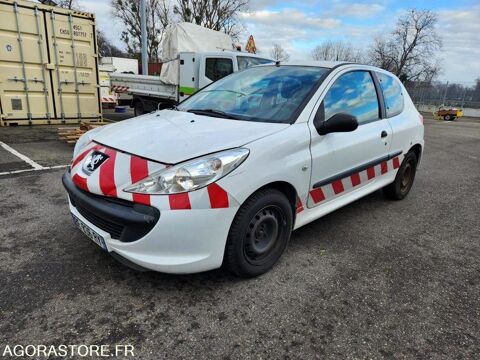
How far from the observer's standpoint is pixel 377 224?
3.82m

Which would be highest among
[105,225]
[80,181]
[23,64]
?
[23,64]

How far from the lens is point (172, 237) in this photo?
2.13 meters

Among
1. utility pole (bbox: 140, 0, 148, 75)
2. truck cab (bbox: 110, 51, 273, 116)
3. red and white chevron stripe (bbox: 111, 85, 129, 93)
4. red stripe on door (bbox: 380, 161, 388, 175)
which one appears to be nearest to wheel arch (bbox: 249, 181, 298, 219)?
red stripe on door (bbox: 380, 161, 388, 175)

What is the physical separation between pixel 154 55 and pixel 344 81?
3440 centimetres

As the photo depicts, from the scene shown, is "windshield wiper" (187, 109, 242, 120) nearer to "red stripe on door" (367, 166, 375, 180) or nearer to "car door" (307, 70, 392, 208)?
"car door" (307, 70, 392, 208)

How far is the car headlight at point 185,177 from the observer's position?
214cm

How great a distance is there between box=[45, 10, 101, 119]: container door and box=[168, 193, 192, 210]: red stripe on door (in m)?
8.70

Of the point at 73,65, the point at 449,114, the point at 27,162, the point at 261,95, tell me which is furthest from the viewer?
the point at 449,114

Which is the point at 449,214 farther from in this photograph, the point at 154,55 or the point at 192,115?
the point at 154,55

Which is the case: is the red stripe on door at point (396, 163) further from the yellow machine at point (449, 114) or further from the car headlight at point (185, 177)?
the yellow machine at point (449, 114)

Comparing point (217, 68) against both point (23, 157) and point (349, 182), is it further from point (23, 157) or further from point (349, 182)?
point (349, 182)

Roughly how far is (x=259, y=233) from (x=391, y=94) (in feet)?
8.50

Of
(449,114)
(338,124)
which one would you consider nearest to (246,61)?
(338,124)

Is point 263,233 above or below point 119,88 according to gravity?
below
